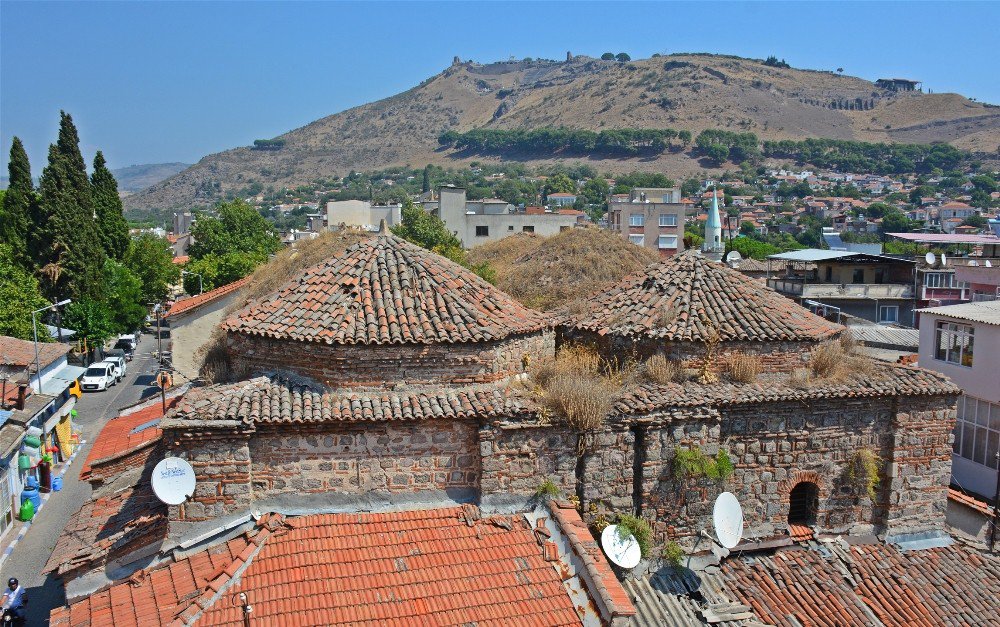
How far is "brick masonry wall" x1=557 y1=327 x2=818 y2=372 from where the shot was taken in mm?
12516

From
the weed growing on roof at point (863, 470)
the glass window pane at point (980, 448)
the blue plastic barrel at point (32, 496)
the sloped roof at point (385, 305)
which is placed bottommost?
the blue plastic barrel at point (32, 496)

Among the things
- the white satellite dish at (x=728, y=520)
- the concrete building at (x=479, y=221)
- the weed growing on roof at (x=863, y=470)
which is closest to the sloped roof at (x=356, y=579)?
the white satellite dish at (x=728, y=520)

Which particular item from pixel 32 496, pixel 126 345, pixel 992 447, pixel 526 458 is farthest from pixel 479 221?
pixel 526 458

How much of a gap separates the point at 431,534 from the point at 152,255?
1981 inches

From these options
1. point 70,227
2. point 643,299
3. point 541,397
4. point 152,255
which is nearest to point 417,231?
point 70,227

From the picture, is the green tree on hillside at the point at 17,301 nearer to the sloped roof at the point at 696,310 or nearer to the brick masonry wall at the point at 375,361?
the brick masonry wall at the point at 375,361

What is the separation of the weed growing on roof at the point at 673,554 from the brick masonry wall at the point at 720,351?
2936 mm

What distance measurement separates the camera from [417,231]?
43.2 metres

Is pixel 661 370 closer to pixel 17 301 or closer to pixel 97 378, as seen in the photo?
pixel 17 301

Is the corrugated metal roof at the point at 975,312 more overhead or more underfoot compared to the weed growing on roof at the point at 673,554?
more overhead

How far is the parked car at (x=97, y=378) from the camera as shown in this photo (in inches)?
1473

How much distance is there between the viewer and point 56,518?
68.6ft

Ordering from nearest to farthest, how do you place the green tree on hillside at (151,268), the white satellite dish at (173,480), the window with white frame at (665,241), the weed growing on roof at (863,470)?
the white satellite dish at (173,480)
the weed growing on roof at (863,470)
the green tree on hillside at (151,268)
the window with white frame at (665,241)

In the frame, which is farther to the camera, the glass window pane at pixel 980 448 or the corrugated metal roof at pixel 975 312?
the corrugated metal roof at pixel 975 312
